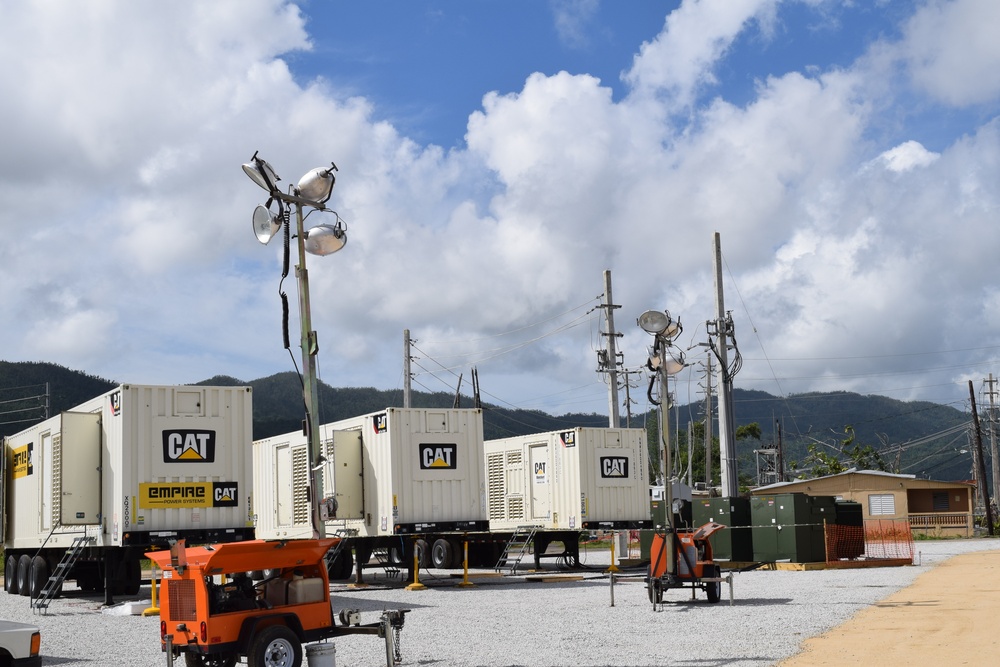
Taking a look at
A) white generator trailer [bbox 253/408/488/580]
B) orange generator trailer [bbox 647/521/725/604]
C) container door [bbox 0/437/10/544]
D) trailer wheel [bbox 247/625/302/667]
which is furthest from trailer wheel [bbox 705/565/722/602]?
container door [bbox 0/437/10/544]

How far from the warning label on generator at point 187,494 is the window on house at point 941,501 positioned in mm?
44210

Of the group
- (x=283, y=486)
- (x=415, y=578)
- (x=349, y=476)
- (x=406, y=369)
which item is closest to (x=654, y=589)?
(x=415, y=578)

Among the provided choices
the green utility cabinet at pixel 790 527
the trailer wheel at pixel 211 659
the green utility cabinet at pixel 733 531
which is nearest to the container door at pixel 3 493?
the trailer wheel at pixel 211 659

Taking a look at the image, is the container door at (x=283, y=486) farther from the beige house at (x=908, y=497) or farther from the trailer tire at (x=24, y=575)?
the beige house at (x=908, y=497)

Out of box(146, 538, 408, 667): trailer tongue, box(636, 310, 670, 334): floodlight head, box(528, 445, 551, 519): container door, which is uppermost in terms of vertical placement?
box(636, 310, 670, 334): floodlight head

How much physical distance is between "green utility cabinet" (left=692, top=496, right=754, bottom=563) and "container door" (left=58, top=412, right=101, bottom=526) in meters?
14.5

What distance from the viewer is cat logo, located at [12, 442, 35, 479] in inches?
850

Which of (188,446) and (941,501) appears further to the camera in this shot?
(941,501)

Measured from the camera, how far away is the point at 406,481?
2150cm

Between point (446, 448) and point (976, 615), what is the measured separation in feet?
35.6

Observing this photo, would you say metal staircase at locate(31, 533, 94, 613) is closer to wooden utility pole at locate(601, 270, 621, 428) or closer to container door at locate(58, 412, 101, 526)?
container door at locate(58, 412, 101, 526)

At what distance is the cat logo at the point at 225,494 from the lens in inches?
710

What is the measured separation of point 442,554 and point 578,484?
12.5 feet

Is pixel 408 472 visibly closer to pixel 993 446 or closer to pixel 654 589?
pixel 654 589
